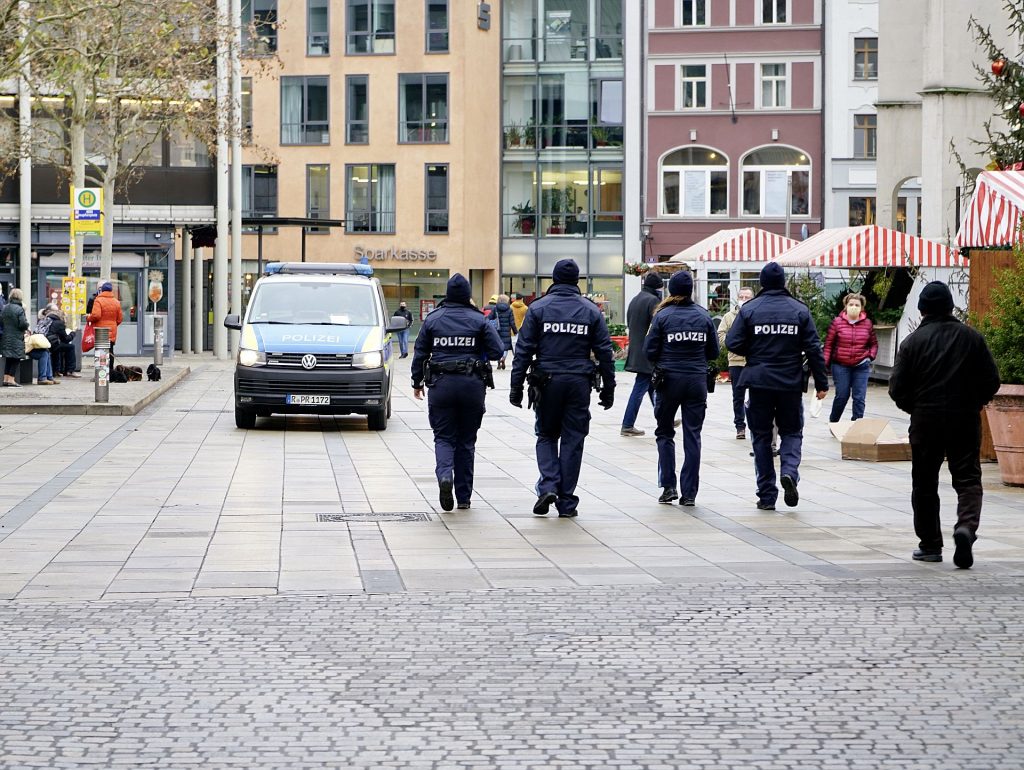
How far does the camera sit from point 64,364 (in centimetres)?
3195

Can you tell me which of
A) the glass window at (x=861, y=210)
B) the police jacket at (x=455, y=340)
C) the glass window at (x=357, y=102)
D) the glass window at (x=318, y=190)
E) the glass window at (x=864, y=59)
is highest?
the glass window at (x=864, y=59)

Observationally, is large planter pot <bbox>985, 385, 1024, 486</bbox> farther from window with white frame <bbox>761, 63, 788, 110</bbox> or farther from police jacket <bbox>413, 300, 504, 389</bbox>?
window with white frame <bbox>761, 63, 788, 110</bbox>

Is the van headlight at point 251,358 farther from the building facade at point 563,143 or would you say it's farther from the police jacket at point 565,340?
the building facade at point 563,143

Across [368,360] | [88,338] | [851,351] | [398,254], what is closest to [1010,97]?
[851,351]

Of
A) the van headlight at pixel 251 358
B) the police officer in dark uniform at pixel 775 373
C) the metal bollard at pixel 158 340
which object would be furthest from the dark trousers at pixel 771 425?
the metal bollard at pixel 158 340

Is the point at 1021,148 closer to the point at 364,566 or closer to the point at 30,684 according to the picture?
the point at 364,566

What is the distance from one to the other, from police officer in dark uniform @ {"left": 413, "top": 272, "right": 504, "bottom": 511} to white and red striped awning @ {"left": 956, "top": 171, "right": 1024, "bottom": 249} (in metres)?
6.00

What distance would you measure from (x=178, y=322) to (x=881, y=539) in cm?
4013

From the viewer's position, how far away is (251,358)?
2048 centimetres

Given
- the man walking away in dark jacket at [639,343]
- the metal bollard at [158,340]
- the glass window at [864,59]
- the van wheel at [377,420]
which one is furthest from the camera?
the glass window at [864,59]

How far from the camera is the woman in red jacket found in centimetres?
1894

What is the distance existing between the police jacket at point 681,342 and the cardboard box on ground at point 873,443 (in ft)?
13.3

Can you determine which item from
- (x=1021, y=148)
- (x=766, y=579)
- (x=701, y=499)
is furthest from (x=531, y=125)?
(x=766, y=579)

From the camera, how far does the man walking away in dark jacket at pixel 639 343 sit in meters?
19.4
